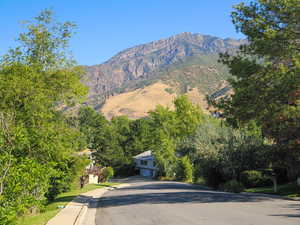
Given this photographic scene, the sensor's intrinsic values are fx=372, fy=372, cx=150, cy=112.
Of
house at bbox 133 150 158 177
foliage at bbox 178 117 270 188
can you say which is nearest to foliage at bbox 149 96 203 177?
house at bbox 133 150 158 177

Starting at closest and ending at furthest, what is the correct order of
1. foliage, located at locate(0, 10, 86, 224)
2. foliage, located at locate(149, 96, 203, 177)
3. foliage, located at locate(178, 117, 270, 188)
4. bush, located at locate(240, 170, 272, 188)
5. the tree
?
foliage, located at locate(0, 10, 86, 224), the tree, bush, located at locate(240, 170, 272, 188), foliage, located at locate(178, 117, 270, 188), foliage, located at locate(149, 96, 203, 177)

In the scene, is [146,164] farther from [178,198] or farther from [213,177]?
[178,198]

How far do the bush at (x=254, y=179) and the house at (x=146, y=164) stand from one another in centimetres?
4945

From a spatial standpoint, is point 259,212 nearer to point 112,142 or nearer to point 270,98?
point 270,98

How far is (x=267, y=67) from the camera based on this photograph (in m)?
20.2

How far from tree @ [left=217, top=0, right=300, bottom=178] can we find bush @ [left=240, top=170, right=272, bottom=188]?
10177 mm

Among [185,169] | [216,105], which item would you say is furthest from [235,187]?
[185,169]

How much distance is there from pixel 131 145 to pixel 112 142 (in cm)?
984

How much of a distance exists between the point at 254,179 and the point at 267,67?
49.7ft

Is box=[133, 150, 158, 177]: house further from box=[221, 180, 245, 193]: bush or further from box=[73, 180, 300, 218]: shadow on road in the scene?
box=[73, 180, 300, 218]: shadow on road

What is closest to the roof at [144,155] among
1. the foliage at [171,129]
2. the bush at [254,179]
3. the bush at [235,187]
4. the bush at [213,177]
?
the foliage at [171,129]

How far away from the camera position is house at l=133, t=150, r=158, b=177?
8481 cm

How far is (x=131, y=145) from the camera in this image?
3666 inches

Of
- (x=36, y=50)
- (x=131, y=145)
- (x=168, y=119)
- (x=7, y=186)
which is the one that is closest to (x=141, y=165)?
(x=131, y=145)
